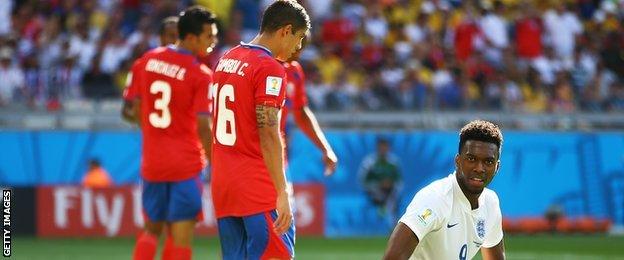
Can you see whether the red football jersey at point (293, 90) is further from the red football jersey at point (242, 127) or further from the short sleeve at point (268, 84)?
the short sleeve at point (268, 84)

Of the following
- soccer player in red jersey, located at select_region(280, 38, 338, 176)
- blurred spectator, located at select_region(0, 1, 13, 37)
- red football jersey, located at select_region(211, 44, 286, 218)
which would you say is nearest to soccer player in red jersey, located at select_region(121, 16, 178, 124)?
soccer player in red jersey, located at select_region(280, 38, 338, 176)

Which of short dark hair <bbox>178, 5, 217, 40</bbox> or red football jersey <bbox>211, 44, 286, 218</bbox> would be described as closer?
red football jersey <bbox>211, 44, 286, 218</bbox>

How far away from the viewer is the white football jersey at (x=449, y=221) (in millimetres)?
6031

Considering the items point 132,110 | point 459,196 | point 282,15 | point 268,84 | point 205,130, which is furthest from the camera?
point 132,110

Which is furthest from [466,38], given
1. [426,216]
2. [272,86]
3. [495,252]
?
[426,216]

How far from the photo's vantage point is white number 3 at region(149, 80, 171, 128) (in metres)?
9.73

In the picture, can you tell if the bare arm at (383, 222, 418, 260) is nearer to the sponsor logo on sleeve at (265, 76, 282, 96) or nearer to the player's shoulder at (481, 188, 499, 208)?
the player's shoulder at (481, 188, 499, 208)

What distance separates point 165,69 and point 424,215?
4.16m

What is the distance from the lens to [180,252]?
9516mm

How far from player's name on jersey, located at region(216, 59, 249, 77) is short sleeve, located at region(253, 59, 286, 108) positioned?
4.5 inches

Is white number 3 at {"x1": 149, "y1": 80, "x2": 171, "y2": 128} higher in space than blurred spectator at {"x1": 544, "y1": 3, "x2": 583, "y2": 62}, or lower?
lower

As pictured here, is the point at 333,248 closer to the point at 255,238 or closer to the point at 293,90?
the point at 293,90

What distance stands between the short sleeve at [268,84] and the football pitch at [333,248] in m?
7.57

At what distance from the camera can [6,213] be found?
876 cm
